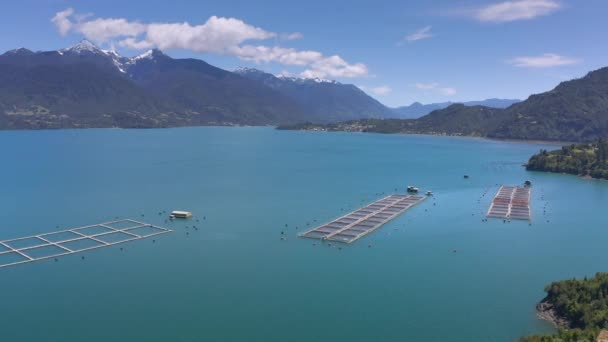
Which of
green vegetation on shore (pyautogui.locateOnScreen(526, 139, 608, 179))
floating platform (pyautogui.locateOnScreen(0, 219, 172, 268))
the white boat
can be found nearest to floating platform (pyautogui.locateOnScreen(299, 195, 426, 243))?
the white boat

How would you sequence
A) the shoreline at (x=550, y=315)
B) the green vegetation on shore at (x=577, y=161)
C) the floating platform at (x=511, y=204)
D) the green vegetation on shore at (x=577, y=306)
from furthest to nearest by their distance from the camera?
the green vegetation on shore at (x=577, y=161) < the floating platform at (x=511, y=204) < the shoreline at (x=550, y=315) < the green vegetation on shore at (x=577, y=306)

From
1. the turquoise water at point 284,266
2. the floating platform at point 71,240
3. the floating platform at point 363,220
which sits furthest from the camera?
the floating platform at point 363,220

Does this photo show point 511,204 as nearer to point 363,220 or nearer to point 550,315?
point 363,220

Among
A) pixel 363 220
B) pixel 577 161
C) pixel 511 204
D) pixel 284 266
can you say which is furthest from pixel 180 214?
pixel 577 161

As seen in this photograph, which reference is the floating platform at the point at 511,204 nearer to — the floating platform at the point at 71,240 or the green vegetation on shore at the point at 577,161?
the green vegetation on shore at the point at 577,161

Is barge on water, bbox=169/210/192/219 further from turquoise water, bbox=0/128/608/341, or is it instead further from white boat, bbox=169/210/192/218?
turquoise water, bbox=0/128/608/341

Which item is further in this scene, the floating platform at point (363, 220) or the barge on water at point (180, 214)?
the barge on water at point (180, 214)

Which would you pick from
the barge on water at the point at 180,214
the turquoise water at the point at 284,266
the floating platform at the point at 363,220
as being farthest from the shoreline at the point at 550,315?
the barge on water at the point at 180,214
